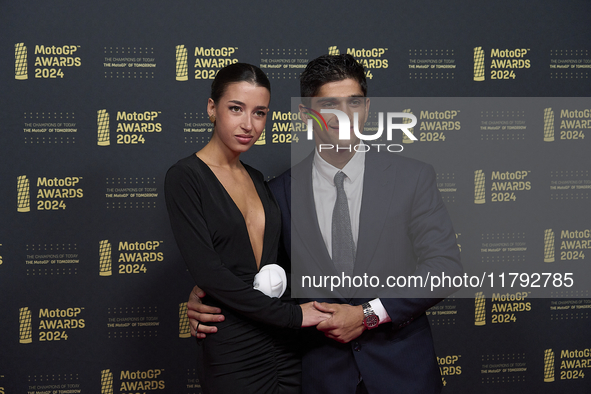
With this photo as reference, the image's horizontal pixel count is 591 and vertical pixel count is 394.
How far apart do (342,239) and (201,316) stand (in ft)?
1.94

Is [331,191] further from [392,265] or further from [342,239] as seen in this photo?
[392,265]

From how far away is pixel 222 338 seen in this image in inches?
57.9

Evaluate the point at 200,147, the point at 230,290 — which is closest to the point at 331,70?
the point at 230,290

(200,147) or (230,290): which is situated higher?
(200,147)

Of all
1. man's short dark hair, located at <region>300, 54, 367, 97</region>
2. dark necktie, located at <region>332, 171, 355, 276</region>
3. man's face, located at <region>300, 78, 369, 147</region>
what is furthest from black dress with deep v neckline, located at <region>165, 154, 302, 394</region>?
man's short dark hair, located at <region>300, 54, 367, 97</region>

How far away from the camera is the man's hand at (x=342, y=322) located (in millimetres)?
1426

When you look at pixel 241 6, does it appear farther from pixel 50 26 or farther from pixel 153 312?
pixel 153 312

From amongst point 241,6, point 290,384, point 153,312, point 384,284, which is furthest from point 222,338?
point 241,6

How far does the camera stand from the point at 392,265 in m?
1.55

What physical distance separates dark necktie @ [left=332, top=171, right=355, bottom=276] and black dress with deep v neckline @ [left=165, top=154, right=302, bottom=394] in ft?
0.73

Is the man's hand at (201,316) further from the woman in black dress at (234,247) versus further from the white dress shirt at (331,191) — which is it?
the white dress shirt at (331,191)

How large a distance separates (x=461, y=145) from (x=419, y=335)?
5.11 ft

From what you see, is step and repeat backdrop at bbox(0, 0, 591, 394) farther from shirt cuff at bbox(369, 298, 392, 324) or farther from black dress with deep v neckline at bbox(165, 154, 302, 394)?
shirt cuff at bbox(369, 298, 392, 324)

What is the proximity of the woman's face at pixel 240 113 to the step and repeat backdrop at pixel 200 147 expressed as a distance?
3.50ft
